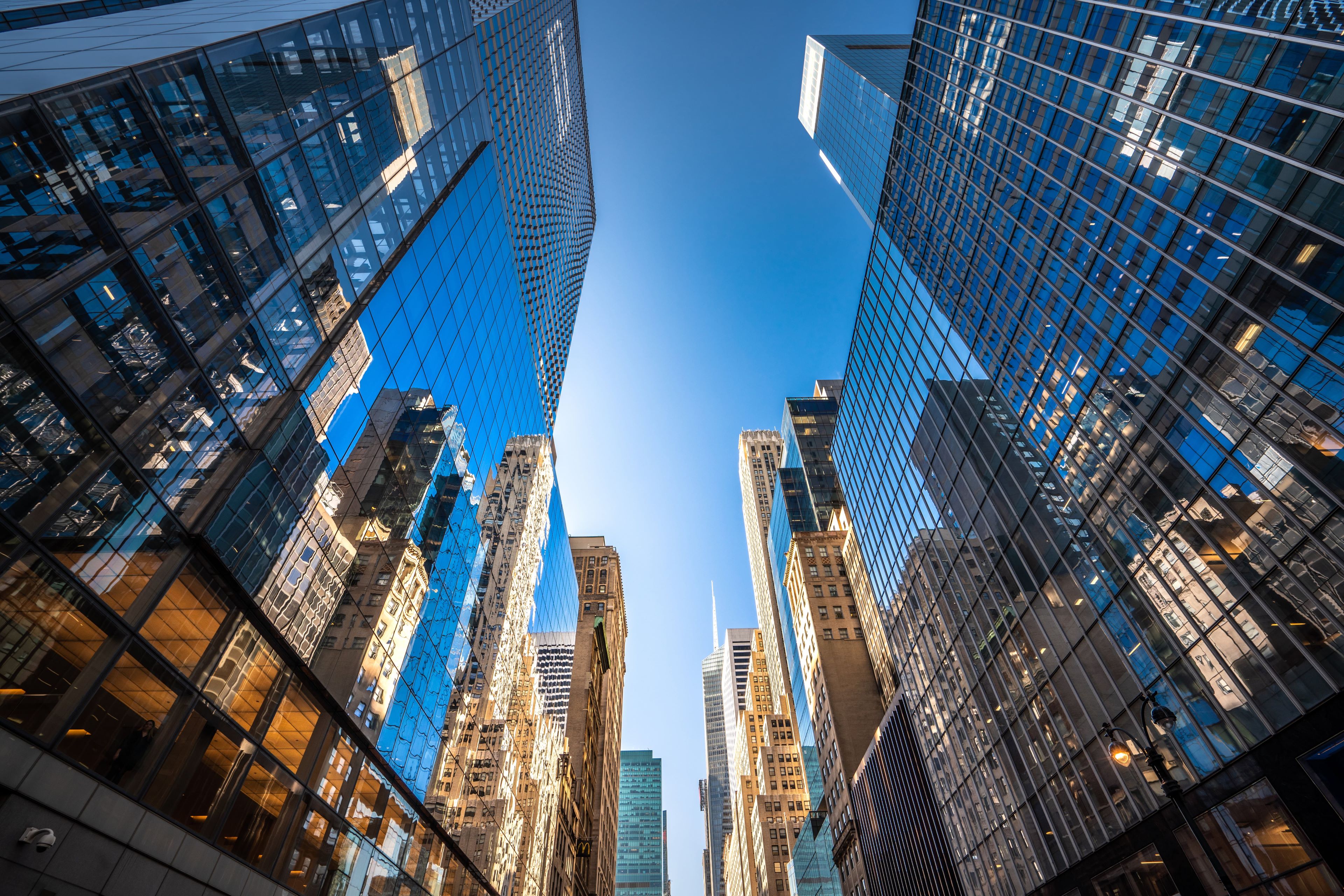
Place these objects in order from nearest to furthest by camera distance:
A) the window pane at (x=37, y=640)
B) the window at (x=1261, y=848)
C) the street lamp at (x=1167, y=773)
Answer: the window pane at (x=37, y=640) → the street lamp at (x=1167, y=773) → the window at (x=1261, y=848)

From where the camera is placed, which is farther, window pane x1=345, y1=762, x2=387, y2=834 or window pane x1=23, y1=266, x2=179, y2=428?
window pane x1=345, y1=762, x2=387, y2=834

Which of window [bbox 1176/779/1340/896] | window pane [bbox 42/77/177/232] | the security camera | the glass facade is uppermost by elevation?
the glass facade

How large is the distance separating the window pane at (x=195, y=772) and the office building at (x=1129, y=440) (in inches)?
1072

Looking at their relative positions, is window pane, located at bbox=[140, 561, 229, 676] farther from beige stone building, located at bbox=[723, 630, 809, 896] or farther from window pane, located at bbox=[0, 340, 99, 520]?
beige stone building, located at bbox=[723, 630, 809, 896]

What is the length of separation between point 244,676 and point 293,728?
9.81 feet

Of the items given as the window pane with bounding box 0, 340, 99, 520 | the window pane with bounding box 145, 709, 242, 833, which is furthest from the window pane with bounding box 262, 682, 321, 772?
the window pane with bounding box 0, 340, 99, 520

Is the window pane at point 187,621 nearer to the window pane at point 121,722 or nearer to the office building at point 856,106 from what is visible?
the window pane at point 121,722

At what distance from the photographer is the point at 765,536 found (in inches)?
6378

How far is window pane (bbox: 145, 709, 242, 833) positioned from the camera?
567 inches

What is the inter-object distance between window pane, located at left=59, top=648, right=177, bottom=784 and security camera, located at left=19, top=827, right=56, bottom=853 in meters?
1.32

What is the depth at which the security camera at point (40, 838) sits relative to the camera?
35.0 ft

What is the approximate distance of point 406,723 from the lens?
2734cm

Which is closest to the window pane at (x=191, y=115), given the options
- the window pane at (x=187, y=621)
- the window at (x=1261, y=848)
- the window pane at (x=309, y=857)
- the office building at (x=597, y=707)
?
the window pane at (x=187, y=621)

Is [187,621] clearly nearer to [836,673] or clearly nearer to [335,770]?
[335,770]
